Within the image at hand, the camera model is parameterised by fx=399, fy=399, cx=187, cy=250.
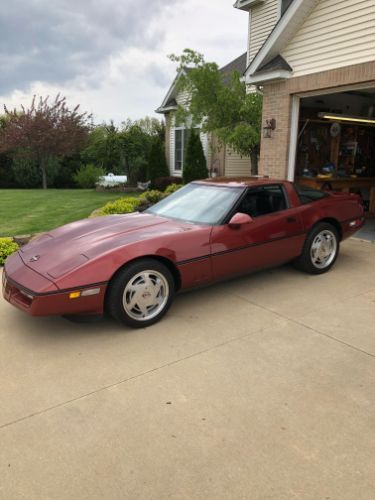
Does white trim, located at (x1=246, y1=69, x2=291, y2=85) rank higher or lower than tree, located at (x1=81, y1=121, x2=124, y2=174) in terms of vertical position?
higher

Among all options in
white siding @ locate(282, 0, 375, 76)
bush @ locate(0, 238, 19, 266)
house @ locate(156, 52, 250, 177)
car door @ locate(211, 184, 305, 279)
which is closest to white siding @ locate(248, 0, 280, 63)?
house @ locate(156, 52, 250, 177)

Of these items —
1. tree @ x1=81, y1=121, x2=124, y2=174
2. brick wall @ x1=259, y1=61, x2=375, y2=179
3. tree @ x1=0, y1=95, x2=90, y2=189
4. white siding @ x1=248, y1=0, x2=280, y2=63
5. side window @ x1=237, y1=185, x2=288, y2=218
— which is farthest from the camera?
tree @ x1=0, y1=95, x2=90, y2=189

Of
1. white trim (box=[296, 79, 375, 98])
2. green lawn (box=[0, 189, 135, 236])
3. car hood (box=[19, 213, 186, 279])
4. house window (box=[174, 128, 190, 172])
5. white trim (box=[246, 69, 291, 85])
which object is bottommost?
green lawn (box=[0, 189, 135, 236])

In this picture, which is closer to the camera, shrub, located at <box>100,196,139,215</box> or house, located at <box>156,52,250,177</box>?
shrub, located at <box>100,196,139,215</box>

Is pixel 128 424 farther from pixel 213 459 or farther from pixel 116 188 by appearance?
pixel 116 188

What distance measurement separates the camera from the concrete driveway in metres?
2.08

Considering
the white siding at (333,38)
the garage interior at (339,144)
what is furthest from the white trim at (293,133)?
the garage interior at (339,144)

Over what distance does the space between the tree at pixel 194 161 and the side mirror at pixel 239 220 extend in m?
11.6

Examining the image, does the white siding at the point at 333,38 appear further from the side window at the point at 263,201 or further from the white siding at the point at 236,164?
the white siding at the point at 236,164

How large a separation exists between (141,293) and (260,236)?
5.37ft

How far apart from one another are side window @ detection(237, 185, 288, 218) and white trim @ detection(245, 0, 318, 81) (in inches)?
176

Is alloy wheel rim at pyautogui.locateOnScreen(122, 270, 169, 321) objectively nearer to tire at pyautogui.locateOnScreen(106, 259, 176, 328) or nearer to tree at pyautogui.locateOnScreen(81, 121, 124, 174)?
tire at pyautogui.locateOnScreen(106, 259, 176, 328)

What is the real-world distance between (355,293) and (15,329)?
12.4 ft

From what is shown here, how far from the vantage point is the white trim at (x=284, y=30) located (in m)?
7.48
